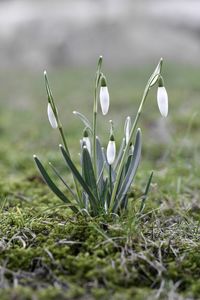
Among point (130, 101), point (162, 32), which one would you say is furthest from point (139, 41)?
point (130, 101)

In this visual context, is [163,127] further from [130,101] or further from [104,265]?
[104,265]

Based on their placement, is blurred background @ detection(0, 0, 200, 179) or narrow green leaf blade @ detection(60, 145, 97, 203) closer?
narrow green leaf blade @ detection(60, 145, 97, 203)

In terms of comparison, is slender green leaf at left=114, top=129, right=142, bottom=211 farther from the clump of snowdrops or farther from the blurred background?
the blurred background

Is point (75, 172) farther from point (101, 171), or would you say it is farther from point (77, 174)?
point (101, 171)

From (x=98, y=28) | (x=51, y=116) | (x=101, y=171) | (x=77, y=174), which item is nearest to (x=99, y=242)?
(x=77, y=174)

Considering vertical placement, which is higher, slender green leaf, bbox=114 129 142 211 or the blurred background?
slender green leaf, bbox=114 129 142 211

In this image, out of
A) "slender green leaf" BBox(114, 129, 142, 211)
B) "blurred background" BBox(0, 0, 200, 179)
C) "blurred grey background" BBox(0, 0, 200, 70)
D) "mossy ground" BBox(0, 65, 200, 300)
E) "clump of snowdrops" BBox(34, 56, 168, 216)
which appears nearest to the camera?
"mossy ground" BBox(0, 65, 200, 300)

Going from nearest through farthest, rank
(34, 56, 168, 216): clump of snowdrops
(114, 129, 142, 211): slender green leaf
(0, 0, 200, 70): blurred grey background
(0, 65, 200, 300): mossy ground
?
(0, 65, 200, 300): mossy ground
(34, 56, 168, 216): clump of snowdrops
(114, 129, 142, 211): slender green leaf
(0, 0, 200, 70): blurred grey background

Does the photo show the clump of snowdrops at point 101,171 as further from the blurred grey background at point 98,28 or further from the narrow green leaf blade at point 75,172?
the blurred grey background at point 98,28

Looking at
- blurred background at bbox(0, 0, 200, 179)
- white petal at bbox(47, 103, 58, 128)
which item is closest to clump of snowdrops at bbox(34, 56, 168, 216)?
white petal at bbox(47, 103, 58, 128)
